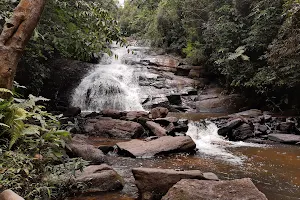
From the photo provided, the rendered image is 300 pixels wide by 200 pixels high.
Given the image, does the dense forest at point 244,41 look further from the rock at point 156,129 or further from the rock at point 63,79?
the rock at point 63,79

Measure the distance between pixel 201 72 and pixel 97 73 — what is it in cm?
777

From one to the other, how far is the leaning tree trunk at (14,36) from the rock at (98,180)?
1.88m

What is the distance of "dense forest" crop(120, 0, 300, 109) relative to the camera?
12538 millimetres

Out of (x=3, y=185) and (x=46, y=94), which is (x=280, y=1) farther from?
(x=3, y=185)

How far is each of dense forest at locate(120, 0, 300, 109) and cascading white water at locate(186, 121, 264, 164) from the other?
4670mm

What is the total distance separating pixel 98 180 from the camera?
4617mm

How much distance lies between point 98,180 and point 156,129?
5122mm

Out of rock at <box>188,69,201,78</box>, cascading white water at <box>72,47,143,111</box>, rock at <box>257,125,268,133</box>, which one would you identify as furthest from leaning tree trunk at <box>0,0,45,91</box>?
rock at <box>188,69,201,78</box>

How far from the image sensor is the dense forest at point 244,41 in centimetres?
1254

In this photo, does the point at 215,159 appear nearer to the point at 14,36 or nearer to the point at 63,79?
the point at 14,36

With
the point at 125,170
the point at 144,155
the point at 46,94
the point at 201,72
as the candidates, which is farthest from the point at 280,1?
the point at 46,94

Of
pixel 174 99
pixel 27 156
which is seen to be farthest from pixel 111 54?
pixel 174 99

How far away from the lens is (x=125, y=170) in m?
6.00

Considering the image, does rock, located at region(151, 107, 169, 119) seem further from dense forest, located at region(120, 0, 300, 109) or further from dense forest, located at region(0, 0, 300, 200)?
dense forest, located at region(120, 0, 300, 109)
